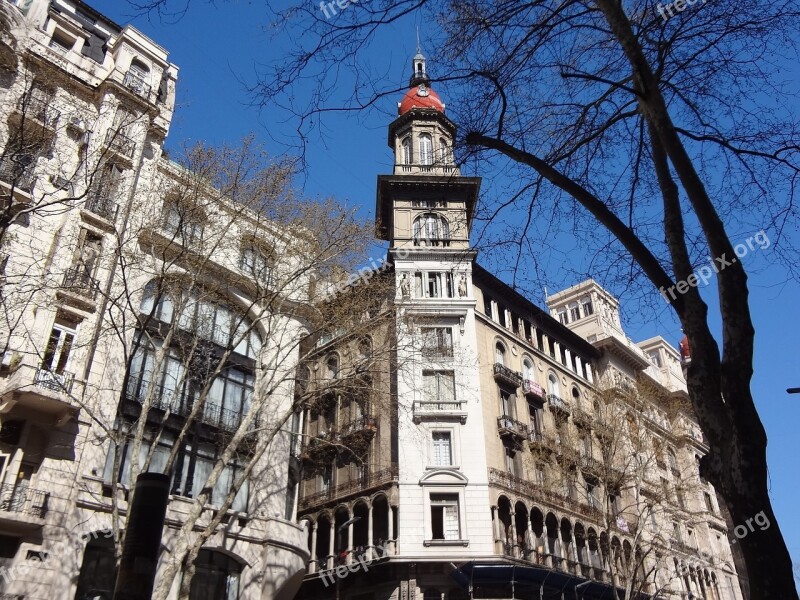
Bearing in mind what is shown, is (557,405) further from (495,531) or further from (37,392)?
(37,392)

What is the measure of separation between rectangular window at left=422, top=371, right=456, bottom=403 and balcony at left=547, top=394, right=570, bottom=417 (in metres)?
8.98

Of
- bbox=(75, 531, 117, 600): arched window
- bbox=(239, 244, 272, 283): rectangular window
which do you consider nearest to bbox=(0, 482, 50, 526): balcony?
bbox=(75, 531, 117, 600): arched window

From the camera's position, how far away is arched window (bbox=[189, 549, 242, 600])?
19.9 m

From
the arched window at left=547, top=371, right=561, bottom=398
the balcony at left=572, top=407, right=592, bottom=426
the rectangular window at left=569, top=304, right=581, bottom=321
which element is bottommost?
the balcony at left=572, top=407, right=592, bottom=426

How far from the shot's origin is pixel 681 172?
587cm

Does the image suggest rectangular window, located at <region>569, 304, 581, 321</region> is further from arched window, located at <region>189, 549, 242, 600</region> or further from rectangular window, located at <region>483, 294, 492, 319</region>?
arched window, located at <region>189, 549, 242, 600</region>

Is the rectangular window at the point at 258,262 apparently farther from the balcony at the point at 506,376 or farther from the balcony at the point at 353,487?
the balcony at the point at 506,376

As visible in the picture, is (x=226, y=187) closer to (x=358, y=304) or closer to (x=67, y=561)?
(x=358, y=304)

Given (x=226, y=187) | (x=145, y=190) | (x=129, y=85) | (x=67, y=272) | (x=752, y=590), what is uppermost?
(x=129, y=85)

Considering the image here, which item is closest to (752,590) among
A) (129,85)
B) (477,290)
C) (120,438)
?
(120,438)

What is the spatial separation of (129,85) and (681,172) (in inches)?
908

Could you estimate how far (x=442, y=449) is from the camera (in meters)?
30.8

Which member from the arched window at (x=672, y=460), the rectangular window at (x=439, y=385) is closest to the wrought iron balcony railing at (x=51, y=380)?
the rectangular window at (x=439, y=385)

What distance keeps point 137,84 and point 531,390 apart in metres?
25.3
